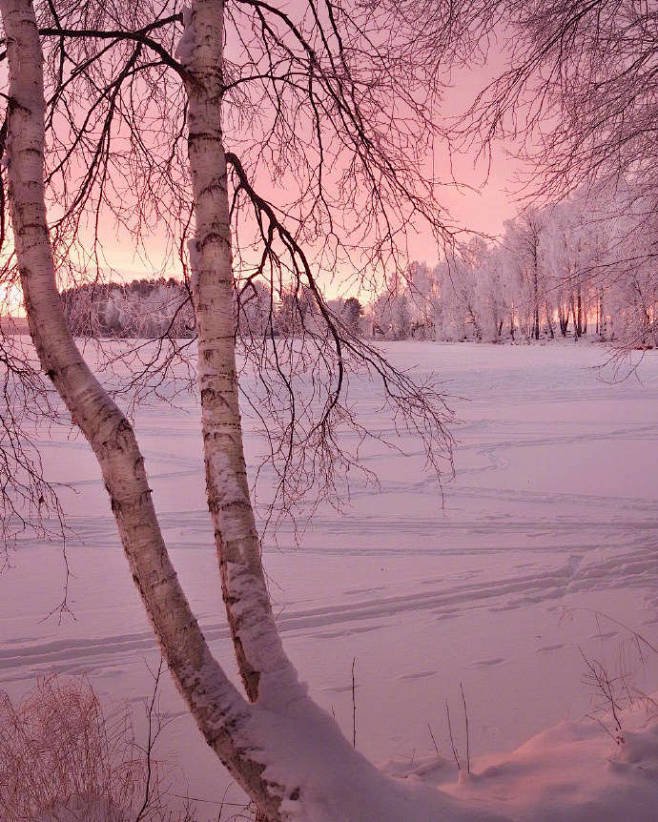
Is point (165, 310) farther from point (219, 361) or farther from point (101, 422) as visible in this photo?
point (101, 422)

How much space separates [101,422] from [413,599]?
14.9ft

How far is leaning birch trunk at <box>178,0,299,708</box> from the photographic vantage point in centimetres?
238

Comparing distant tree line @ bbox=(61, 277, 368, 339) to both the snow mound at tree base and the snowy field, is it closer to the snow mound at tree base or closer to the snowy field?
the snowy field

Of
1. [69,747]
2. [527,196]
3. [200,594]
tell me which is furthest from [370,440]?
[69,747]

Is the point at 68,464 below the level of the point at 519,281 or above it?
below

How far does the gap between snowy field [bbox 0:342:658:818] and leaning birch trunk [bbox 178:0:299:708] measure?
193cm

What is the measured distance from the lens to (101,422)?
2201 mm

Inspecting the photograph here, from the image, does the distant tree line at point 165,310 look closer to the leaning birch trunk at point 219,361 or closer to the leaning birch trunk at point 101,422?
the leaning birch trunk at point 219,361

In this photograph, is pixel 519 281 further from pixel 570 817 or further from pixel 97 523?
pixel 570 817

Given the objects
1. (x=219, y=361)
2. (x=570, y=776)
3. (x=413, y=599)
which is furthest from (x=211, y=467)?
(x=413, y=599)

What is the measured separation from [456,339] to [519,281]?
32.6ft

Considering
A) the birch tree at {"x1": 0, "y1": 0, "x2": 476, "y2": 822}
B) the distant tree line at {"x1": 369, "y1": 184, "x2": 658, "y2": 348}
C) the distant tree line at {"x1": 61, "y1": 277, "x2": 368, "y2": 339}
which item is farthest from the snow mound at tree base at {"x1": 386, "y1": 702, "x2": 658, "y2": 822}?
the distant tree line at {"x1": 61, "y1": 277, "x2": 368, "y2": 339}

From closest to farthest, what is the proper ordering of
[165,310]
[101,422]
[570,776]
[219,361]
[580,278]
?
[101,422], [219,361], [570,776], [165,310], [580,278]

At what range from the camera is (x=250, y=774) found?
7.06 ft
